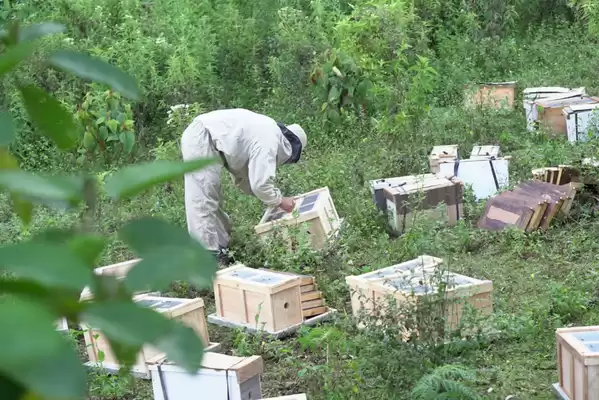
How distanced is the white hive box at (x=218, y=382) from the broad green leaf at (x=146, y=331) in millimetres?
3955

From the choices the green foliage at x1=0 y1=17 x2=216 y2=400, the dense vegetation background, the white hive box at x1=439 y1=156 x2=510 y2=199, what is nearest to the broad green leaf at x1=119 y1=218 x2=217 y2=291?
the green foliage at x1=0 y1=17 x2=216 y2=400

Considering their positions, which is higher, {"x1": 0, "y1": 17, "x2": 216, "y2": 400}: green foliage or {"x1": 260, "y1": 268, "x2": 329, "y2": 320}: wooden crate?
{"x1": 0, "y1": 17, "x2": 216, "y2": 400}: green foliage

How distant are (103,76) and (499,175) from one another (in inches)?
312

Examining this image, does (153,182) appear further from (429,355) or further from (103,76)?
(429,355)

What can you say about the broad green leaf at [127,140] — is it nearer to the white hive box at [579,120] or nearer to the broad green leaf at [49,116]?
the white hive box at [579,120]

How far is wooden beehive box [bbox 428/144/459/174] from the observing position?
27.6 feet

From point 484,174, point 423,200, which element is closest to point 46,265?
point 423,200

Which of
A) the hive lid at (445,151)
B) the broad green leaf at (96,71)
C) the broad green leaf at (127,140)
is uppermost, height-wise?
the broad green leaf at (96,71)

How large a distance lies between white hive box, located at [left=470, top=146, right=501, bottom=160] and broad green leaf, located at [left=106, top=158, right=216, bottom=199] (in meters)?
7.95

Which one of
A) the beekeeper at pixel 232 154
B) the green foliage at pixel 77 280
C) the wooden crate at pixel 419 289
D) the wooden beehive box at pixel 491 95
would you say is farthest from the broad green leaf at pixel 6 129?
the wooden beehive box at pixel 491 95

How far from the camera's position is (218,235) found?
288 inches

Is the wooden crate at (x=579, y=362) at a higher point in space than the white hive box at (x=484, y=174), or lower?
lower

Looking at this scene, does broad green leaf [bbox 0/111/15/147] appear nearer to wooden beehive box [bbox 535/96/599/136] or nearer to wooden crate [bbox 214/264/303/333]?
wooden crate [bbox 214/264/303/333]

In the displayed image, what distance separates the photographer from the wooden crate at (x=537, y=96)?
32.1 ft
